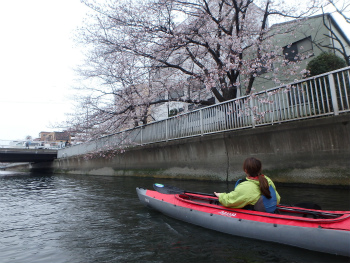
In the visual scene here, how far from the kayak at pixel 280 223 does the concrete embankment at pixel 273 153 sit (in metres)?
3.59

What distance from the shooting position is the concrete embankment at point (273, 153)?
6547mm

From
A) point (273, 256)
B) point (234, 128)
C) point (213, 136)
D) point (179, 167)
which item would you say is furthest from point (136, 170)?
point (273, 256)

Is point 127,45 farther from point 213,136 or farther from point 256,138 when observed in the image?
point 256,138

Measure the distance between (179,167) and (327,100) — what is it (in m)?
6.51

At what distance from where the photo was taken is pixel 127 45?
10.1 m

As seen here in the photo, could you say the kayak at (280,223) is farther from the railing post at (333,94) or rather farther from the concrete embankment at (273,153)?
the railing post at (333,94)

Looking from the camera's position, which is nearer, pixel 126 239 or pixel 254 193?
pixel 254 193

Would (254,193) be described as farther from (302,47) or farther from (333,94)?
(302,47)

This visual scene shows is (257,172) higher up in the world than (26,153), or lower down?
lower down

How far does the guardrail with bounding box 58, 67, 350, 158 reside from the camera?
6.90 meters

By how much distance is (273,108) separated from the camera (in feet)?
27.0

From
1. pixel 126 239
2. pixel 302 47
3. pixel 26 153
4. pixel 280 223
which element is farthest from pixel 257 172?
pixel 26 153

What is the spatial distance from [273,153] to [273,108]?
1.54m

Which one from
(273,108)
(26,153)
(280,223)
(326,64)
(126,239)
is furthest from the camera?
(26,153)
